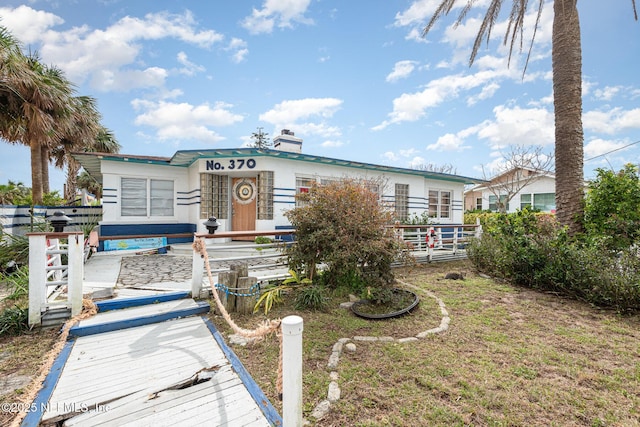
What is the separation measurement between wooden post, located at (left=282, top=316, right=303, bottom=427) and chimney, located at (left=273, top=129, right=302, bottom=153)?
10096 mm

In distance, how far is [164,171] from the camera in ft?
35.3

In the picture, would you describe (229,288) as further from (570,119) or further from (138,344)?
(570,119)

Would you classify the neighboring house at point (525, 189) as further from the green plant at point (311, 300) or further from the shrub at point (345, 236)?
the green plant at point (311, 300)

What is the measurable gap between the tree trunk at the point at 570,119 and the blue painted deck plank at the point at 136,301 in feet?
25.6

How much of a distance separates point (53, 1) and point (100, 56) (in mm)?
1580

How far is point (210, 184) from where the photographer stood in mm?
10133

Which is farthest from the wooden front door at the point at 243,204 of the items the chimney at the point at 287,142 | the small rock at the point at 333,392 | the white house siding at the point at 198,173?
the small rock at the point at 333,392

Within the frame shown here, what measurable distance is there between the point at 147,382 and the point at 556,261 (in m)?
6.89

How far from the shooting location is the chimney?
11.2 metres

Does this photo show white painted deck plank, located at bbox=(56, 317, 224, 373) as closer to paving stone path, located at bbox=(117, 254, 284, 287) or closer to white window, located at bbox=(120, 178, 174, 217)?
paving stone path, located at bbox=(117, 254, 284, 287)

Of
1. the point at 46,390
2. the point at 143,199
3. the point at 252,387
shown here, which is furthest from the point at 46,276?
the point at 143,199

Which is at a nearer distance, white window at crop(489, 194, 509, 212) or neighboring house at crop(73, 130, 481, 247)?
neighboring house at crop(73, 130, 481, 247)

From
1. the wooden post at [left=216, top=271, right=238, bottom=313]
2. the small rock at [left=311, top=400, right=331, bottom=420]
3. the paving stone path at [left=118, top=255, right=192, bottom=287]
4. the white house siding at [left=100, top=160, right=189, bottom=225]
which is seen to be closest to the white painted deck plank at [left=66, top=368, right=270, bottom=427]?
the small rock at [left=311, top=400, right=331, bottom=420]

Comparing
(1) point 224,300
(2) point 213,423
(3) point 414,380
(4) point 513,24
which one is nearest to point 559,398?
(3) point 414,380
